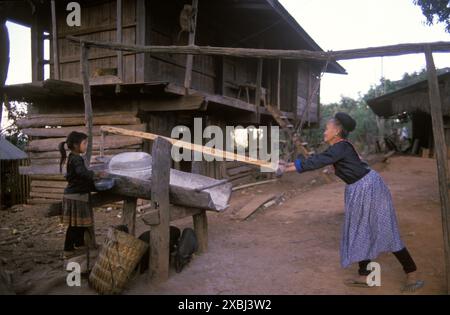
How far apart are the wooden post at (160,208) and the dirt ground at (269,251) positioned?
0.18 m

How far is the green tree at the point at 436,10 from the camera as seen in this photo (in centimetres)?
826

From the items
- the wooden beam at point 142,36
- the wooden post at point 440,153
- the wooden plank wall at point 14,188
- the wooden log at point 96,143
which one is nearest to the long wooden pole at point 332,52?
the wooden post at point 440,153

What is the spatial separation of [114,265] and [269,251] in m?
2.38

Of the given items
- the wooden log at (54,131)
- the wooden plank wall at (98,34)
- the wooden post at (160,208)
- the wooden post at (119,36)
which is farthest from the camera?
the wooden log at (54,131)

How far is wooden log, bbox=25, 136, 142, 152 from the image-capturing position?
28.4 feet

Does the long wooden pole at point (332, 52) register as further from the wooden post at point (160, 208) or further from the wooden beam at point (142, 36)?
the wooden beam at point (142, 36)

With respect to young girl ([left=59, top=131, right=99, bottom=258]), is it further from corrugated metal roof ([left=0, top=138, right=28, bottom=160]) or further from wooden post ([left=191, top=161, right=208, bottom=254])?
corrugated metal roof ([left=0, top=138, right=28, bottom=160])

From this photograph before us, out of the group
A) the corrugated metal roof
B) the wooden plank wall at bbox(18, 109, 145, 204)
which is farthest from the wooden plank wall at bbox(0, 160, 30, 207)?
the wooden plank wall at bbox(18, 109, 145, 204)

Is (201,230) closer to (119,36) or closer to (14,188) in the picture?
(119,36)

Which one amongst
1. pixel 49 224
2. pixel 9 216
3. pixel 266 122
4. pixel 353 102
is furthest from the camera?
pixel 353 102

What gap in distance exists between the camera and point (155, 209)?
413cm
